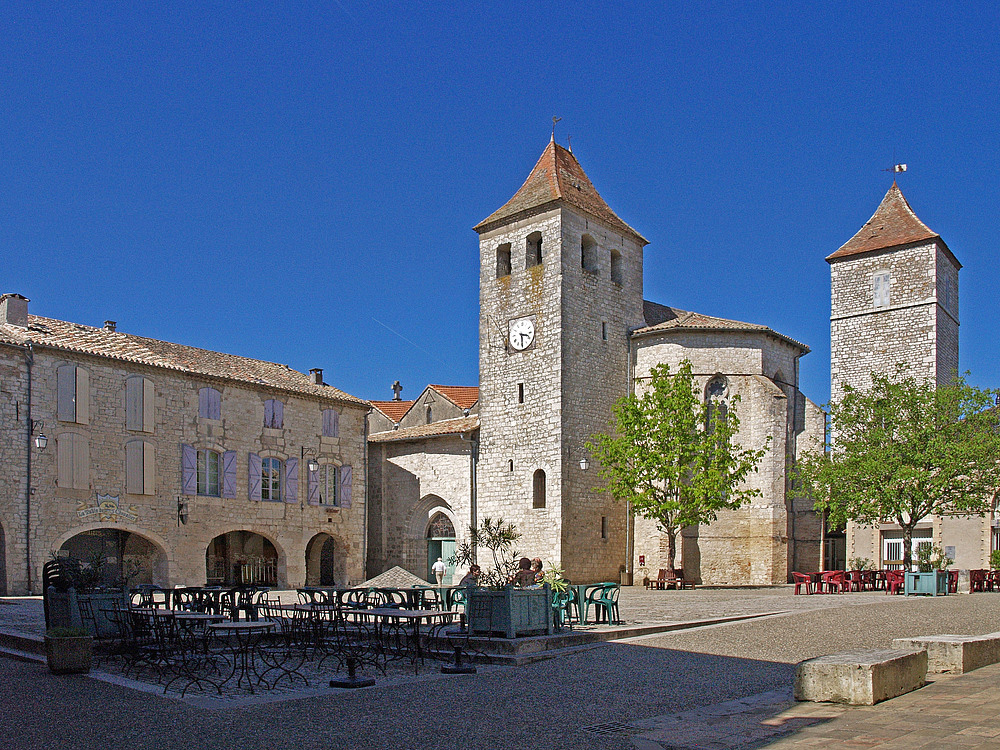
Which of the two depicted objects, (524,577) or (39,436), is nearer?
(524,577)

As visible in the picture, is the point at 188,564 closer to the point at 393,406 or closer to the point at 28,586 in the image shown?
the point at 28,586

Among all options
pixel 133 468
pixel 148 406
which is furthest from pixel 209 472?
pixel 148 406

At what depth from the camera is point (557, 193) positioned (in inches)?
1217

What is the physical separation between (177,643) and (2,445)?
1627cm

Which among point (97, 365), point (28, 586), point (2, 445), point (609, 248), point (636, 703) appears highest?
point (609, 248)

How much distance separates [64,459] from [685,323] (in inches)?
737

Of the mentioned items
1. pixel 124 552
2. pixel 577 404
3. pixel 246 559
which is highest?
pixel 577 404

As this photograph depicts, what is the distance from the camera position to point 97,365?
26266 mm

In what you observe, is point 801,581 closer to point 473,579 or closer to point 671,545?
point 671,545

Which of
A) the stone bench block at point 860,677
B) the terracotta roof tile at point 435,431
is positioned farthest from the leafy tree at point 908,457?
the stone bench block at point 860,677

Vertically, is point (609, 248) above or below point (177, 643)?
above

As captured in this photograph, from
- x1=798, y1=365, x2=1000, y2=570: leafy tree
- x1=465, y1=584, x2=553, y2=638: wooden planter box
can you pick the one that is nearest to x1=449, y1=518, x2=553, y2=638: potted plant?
x1=465, y1=584, x2=553, y2=638: wooden planter box

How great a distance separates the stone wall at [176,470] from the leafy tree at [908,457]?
49.7ft

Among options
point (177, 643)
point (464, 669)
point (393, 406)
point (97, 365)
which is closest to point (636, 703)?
point (464, 669)
